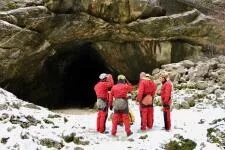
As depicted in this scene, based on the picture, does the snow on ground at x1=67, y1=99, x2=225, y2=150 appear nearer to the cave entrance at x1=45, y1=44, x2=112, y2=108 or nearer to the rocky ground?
the rocky ground

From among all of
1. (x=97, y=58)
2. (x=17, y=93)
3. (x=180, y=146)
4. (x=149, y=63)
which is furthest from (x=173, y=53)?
(x=180, y=146)

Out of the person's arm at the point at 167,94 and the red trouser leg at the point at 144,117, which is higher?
the person's arm at the point at 167,94

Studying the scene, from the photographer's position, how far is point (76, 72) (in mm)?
33812

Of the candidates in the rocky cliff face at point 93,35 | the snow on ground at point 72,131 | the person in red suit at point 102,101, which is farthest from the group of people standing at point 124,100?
the rocky cliff face at point 93,35

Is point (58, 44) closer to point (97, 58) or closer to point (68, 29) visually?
point (68, 29)

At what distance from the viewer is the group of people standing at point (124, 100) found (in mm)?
13477

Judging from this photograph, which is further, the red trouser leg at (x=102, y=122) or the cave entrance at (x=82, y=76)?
the cave entrance at (x=82, y=76)

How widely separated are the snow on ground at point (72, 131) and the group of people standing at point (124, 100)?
13.1 inches

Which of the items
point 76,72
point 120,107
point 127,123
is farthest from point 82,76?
point 127,123

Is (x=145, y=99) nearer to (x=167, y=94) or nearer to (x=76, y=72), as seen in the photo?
(x=167, y=94)

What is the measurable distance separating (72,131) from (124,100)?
1811 millimetres

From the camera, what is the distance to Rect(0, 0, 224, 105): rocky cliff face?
23016 millimetres

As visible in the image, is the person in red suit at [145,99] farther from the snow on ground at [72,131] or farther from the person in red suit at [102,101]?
the person in red suit at [102,101]

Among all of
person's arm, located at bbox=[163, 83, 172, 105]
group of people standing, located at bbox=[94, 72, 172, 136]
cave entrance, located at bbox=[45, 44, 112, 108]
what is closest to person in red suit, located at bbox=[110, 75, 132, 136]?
group of people standing, located at bbox=[94, 72, 172, 136]
